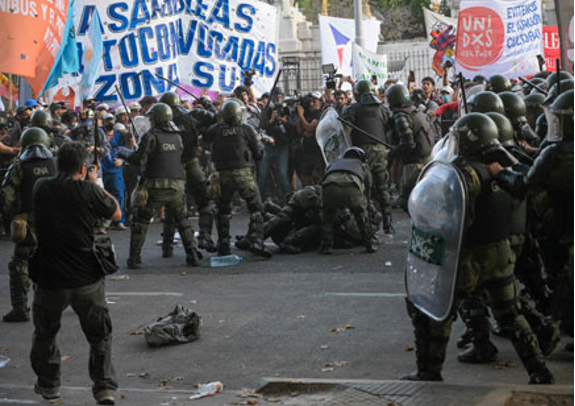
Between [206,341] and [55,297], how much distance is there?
6.97ft

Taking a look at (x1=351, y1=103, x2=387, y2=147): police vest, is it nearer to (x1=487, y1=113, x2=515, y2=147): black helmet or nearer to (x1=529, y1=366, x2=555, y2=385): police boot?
(x1=487, y1=113, x2=515, y2=147): black helmet

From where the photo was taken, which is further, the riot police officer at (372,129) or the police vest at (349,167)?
the riot police officer at (372,129)

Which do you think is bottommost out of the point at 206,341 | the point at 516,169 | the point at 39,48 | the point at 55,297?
the point at 206,341

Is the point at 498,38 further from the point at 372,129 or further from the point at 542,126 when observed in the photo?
the point at 542,126

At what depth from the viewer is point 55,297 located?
6297mm

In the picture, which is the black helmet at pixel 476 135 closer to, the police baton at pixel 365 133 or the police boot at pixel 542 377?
the police boot at pixel 542 377

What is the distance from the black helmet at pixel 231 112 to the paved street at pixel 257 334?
1775 millimetres

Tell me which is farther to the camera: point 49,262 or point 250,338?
point 250,338

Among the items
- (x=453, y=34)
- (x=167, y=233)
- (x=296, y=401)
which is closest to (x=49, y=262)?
(x=296, y=401)

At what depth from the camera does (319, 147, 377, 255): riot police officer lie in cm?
1189

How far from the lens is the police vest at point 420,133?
1238 cm

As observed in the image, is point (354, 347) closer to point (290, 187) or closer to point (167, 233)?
point (167, 233)

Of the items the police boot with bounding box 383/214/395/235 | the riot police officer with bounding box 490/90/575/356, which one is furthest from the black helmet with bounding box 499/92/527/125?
the police boot with bounding box 383/214/395/235

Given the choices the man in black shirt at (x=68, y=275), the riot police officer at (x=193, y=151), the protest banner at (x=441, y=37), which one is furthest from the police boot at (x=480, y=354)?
the protest banner at (x=441, y=37)
